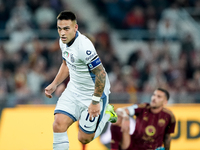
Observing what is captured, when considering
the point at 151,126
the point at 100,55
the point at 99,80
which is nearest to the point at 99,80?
the point at 99,80

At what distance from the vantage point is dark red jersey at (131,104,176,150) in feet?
24.7

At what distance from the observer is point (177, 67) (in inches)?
540

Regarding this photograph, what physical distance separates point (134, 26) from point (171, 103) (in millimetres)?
4691

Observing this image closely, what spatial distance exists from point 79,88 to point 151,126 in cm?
199

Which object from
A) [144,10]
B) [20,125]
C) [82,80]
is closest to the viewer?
[82,80]

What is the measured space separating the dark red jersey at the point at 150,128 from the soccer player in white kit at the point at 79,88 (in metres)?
1.25

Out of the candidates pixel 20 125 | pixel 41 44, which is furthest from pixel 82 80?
pixel 41 44

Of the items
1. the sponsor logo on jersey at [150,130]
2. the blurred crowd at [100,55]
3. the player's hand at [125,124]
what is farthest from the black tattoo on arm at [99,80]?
the blurred crowd at [100,55]

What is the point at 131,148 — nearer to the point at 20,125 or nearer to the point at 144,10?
the point at 20,125

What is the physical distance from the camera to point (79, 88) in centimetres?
622

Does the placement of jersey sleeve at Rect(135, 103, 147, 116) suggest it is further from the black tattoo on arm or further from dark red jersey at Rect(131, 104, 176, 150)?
the black tattoo on arm

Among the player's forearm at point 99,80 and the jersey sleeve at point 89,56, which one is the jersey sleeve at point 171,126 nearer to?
the player's forearm at point 99,80

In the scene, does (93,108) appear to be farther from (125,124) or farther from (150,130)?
(150,130)

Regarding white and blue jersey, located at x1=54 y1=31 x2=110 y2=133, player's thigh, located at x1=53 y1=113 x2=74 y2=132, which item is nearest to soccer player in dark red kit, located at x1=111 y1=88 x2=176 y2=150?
white and blue jersey, located at x1=54 y1=31 x2=110 y2=133
